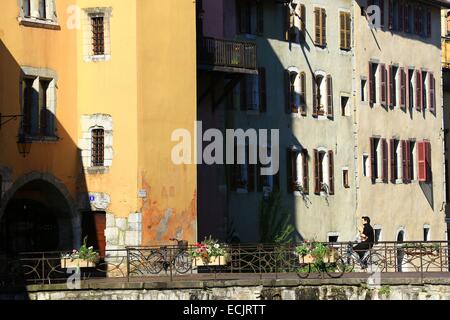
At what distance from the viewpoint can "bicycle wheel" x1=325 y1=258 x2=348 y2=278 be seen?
156ft

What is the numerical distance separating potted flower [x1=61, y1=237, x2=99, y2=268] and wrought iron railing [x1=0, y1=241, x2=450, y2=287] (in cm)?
20

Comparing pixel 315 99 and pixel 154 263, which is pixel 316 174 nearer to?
pixel 315 99

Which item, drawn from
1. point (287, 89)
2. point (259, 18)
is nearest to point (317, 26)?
point (287, 89)

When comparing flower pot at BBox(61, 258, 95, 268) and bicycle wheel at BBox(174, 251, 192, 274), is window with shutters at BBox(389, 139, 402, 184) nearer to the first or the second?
bicycle wheel at BBox(174, 251, 192, 274)

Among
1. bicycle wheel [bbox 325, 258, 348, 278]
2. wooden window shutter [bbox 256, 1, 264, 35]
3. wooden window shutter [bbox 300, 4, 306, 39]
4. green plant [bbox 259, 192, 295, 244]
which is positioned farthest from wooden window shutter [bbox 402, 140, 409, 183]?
bicycle wheel [bbox 325, 258, 348, 278]

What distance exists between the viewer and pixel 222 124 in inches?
2363

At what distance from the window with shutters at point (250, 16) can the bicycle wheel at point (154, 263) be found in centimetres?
1284

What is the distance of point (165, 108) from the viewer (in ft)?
174

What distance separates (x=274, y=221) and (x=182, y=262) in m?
12.7

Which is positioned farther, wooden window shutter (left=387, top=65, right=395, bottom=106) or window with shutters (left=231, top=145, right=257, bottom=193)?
wooden window shutter (left=387, top=65, right=395, bottom=106)

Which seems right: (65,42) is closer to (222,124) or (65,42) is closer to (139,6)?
(139,6)

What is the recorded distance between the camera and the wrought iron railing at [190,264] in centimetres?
4684
